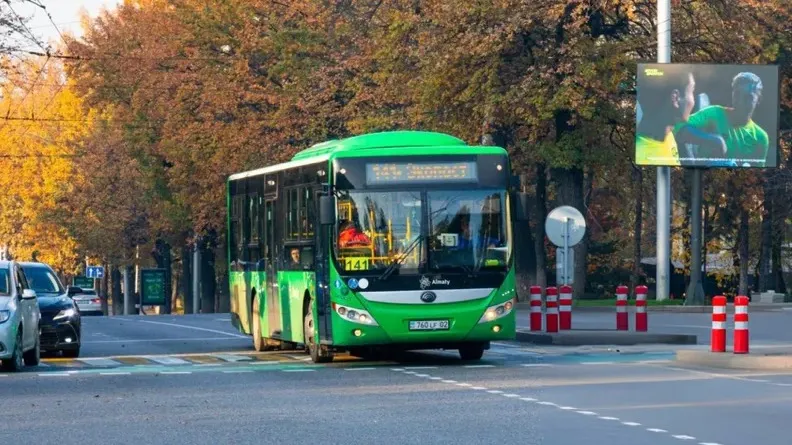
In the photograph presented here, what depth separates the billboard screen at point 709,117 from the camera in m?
46.5

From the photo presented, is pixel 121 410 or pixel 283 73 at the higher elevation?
pixel 283 73

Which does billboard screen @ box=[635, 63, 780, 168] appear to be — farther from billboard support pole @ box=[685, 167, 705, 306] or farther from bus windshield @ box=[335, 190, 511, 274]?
bus windshield @ box=[335, 190, 511, 274]

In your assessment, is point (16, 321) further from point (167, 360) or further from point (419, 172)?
point (419, 172)

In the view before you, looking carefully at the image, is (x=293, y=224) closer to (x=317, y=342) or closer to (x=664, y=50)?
(x=317, y=342)

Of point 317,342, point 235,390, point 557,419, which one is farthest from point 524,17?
point 557,419

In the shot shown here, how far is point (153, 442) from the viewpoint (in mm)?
13078

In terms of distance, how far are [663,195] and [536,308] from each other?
18.7 m

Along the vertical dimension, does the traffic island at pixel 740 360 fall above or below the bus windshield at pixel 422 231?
below

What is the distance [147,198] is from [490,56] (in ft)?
92.3

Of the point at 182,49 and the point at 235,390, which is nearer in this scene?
the point at 235,390

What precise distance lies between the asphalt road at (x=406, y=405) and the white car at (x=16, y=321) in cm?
55

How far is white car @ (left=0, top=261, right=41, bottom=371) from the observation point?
21.5 m

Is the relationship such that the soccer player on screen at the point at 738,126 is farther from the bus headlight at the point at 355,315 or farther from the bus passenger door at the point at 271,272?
the bus headlight at the point at 355,315

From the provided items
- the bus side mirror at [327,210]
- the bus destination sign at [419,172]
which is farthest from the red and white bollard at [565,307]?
the bus side mirror at [327,210]
